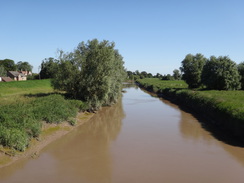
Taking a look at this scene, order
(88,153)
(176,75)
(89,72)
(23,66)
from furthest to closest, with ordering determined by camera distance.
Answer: (23,66) < (176,75) < (89,72) < (88,153)

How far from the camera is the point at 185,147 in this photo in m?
16.0

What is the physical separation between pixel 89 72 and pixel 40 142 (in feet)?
46.7

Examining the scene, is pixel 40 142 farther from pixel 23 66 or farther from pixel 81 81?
pixel 23 66

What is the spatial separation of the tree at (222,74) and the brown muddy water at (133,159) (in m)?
22.9

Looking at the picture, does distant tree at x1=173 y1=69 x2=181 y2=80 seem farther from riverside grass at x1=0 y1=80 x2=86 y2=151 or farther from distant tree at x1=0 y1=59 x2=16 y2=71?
riverside grass at x1=0 y1=80 x2=86 y2=151

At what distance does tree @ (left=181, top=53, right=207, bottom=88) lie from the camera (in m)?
52.2

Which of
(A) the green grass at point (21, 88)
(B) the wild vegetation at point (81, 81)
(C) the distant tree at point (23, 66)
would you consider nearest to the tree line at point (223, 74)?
(B) the wild vegetation at point (81, 81)

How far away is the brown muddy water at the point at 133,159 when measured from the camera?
1112 centimetres

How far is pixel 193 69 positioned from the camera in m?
52.6

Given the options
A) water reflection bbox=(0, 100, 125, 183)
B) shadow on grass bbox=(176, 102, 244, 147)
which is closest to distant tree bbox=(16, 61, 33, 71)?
shadow on grass bbox=(176, 102, 244, 147)

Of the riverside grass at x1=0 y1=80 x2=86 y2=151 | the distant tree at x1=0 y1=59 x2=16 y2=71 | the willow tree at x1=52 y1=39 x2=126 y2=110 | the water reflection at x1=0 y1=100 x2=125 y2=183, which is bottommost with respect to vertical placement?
the water reflection at x1=0 y1=100 x2=125 y2=183

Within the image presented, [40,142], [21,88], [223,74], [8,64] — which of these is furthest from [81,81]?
[8,64]

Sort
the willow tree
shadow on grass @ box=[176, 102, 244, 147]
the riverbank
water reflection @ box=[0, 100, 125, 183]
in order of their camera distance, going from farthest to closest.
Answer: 1. the willow tree
2. shadow on grass @ box=[176, 102, 244, 147]
3. the riverbank
4. water reflection @ box=[0, 100, 125, 183]

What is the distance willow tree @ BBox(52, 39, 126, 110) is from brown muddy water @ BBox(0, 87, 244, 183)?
7969mm
